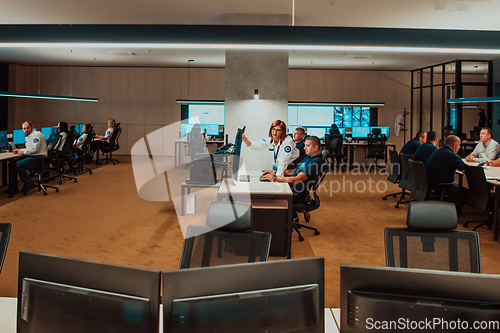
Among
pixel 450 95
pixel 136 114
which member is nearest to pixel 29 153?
pixel 136 114

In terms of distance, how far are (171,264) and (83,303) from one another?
3129 millimetres

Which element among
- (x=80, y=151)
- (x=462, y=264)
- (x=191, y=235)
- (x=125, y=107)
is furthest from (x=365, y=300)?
(x=125, y=107)

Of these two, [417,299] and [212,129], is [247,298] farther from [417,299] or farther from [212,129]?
[212,129]

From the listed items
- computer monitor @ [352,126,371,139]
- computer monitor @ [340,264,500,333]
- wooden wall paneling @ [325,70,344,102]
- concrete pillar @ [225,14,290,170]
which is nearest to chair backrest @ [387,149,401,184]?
concrete pillar @ [225,14,290,170]

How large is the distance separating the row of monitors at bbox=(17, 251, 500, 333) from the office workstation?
2.05ft

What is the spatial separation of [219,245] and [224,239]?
0.05 m

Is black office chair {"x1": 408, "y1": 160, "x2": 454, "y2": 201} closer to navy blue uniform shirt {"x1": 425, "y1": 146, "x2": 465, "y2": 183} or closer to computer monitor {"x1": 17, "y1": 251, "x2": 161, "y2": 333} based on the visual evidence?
navy blue uniform shirt {"x1": 425, "y1": 146, "x2": 465, "y2": 183}

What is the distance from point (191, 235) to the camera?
7.61 ft

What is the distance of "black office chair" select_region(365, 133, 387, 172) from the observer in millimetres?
11797

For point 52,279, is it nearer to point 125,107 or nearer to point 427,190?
point 427,190

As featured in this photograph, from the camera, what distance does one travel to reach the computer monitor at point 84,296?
958 mm

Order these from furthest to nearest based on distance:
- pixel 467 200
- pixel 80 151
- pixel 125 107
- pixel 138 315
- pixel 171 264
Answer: pixel 125 107 < pixel 80 151 < pixel 467 200 < pixel 171 264 < pixel 138 315

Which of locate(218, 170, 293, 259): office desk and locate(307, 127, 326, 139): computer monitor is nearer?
locate(218, 170, 293, 259): office desk

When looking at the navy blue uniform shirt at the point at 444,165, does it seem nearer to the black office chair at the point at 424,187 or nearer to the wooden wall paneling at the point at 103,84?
the black office chair at the point at 424,187
